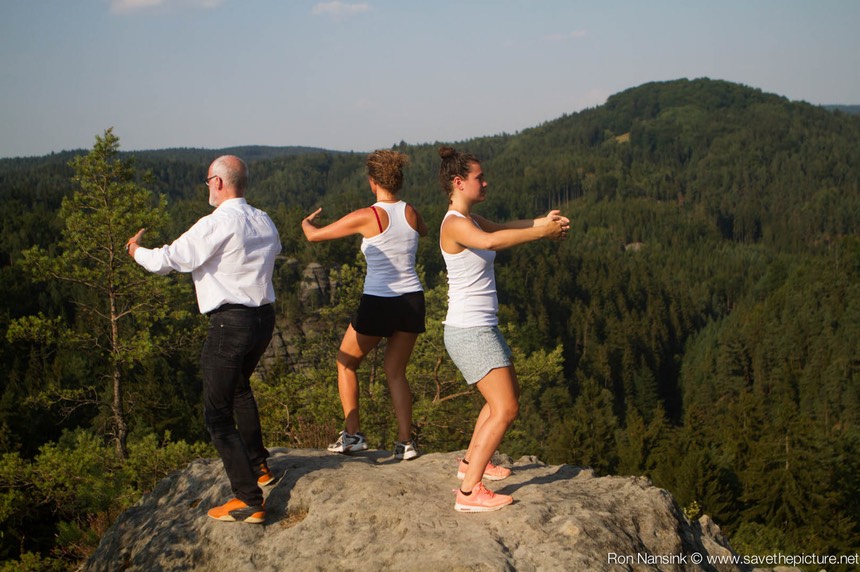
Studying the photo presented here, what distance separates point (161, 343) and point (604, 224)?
569 ft

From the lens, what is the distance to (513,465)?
7.31 m

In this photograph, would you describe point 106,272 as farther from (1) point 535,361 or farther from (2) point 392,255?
(2) point 392,255

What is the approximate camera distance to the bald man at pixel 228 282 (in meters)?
5.10

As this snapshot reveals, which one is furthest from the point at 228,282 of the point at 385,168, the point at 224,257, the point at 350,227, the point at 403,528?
the point at 403,528

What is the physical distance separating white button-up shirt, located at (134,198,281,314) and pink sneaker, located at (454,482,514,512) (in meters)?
2.04

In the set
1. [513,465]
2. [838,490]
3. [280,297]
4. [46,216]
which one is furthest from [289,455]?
[46,216]

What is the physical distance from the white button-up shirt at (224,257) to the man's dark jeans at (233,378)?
122 millimetres

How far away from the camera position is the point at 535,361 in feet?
65.1

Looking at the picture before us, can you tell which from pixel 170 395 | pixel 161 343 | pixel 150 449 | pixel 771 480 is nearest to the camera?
pixel 150 449

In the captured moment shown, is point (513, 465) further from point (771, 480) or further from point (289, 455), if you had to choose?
point (771, 480)

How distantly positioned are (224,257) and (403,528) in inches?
90.2

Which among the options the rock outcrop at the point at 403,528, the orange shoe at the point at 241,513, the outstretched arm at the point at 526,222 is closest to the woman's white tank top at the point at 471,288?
the outstretched arm at the point at 526,222

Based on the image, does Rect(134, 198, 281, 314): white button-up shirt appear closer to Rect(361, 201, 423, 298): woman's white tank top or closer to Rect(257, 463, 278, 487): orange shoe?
Rect(361, 201, 423, 298): woman's white tank top

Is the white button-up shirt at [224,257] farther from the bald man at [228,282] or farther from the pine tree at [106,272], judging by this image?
the pine tree at [106,272]
